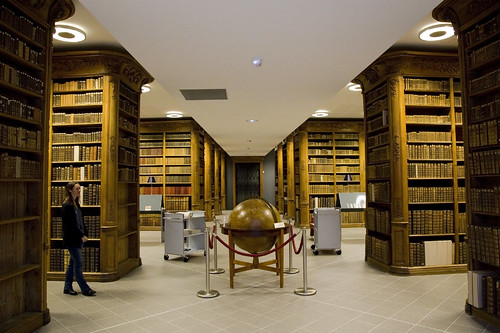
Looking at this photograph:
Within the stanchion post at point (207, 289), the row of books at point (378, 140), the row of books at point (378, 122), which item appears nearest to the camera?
the stanchion post at point (207, 289)

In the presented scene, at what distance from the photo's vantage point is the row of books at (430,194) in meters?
5.99

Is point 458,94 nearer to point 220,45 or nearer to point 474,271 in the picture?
point 474,271

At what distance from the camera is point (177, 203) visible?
12.2 m

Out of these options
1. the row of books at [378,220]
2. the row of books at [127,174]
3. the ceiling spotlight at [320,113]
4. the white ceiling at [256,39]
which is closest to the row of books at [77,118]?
the row of books at [127,174]

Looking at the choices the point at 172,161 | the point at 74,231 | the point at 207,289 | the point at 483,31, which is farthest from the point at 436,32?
the point at 172,161

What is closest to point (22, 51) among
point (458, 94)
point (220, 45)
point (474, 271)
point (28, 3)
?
point (28, 3)

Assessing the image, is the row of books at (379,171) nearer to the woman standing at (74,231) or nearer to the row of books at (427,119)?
the row of books at (427,119)

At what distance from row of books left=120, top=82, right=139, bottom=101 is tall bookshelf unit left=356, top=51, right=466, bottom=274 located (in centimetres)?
457

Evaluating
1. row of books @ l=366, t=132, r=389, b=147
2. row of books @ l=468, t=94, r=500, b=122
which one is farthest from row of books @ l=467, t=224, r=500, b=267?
row of books @ l=366, t=132, r=389, b=147

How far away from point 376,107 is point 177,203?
7936 millimetres

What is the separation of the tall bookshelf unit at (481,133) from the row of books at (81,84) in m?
5.20

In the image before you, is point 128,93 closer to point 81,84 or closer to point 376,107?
point 81,84

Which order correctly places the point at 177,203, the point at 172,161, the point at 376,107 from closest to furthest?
the point at 376,107 < the point at 177,203 < the point at 172,161

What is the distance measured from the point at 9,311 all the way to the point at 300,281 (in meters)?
3.92
